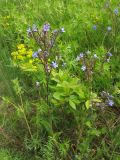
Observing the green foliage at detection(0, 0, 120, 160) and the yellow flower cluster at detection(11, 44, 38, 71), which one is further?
the yellow flower cluster at detection(11, 44, 38, 71)

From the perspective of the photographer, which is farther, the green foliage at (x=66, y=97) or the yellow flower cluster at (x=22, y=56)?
the yellow flower cluster at (x=22, y=56)

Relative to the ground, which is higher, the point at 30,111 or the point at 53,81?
the point at 53,81

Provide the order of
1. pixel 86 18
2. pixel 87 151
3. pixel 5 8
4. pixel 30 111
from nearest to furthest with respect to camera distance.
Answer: pixel 87 151, pixel 30 111, pixel 86 18, pixel 5 8

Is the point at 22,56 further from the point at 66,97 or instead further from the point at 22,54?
the point at 66,97

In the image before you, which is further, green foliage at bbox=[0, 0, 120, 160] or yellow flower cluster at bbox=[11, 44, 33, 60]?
yellow flower cluster at bbox=[11, 44, 33, 60]

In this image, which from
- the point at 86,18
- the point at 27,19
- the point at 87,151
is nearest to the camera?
the point at 87,151

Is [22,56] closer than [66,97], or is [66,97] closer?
[66,97]

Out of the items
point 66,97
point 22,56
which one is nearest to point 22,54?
point 22,56

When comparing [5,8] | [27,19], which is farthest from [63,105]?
[5,8]

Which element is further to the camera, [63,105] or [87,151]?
[63,105]

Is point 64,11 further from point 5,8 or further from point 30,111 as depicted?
point 30,111

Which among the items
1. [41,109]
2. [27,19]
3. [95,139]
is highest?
[27,19]

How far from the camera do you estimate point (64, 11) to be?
3928 millimetres

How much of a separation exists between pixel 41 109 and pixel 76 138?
1.02 feet
